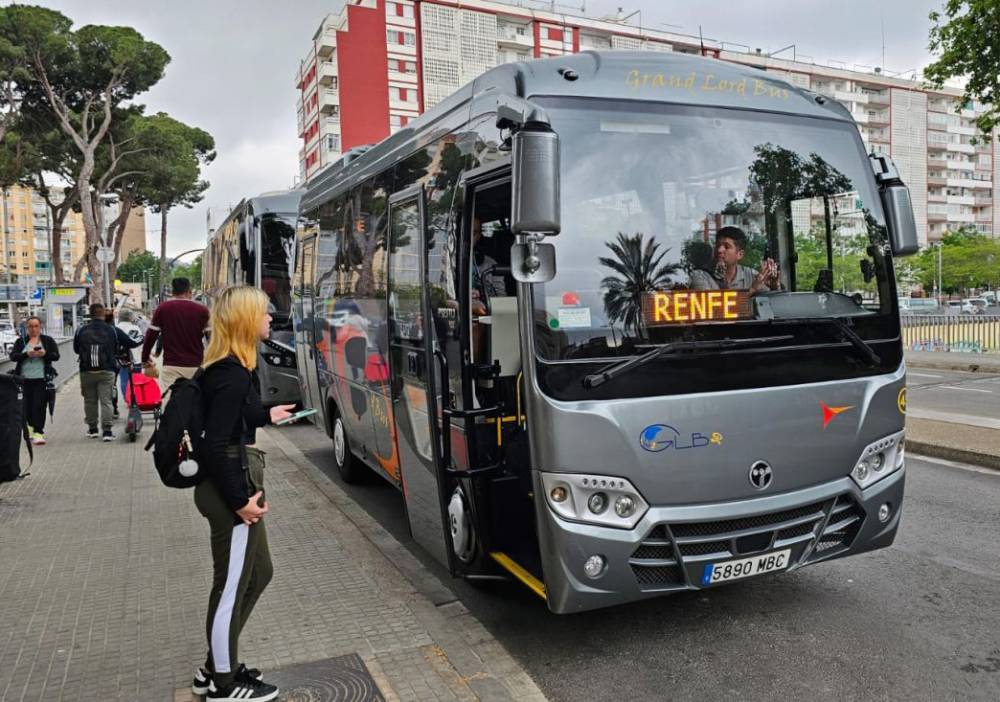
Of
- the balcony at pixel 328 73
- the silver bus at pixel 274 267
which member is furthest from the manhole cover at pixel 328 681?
the balcony at pixel 328 73

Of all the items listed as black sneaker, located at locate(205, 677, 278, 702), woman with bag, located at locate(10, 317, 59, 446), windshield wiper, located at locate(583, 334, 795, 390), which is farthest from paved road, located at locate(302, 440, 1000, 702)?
woman with bag, located at locate(10, 317, 59, 446)

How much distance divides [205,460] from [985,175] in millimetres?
117961

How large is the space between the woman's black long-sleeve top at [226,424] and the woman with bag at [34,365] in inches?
328

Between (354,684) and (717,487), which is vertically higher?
(717,487)

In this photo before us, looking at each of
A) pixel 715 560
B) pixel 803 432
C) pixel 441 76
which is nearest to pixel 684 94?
pixel 803 432

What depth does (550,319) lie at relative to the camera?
4.00 metres

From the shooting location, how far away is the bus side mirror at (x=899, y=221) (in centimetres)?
482

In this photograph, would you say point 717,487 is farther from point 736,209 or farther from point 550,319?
point 736,209

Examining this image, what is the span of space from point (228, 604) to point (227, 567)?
17 centimetres

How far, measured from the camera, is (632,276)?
13.5 feet

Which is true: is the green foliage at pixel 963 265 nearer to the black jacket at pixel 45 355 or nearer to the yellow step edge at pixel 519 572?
the black jacket at pixel 45 355

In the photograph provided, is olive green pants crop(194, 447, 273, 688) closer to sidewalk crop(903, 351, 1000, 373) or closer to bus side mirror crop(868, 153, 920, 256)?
bus side mirror crop(868, 153, 920, 256)

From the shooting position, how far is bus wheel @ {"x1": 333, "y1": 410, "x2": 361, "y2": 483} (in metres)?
8.46

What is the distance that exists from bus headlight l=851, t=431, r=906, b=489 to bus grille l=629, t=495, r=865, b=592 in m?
0.16
